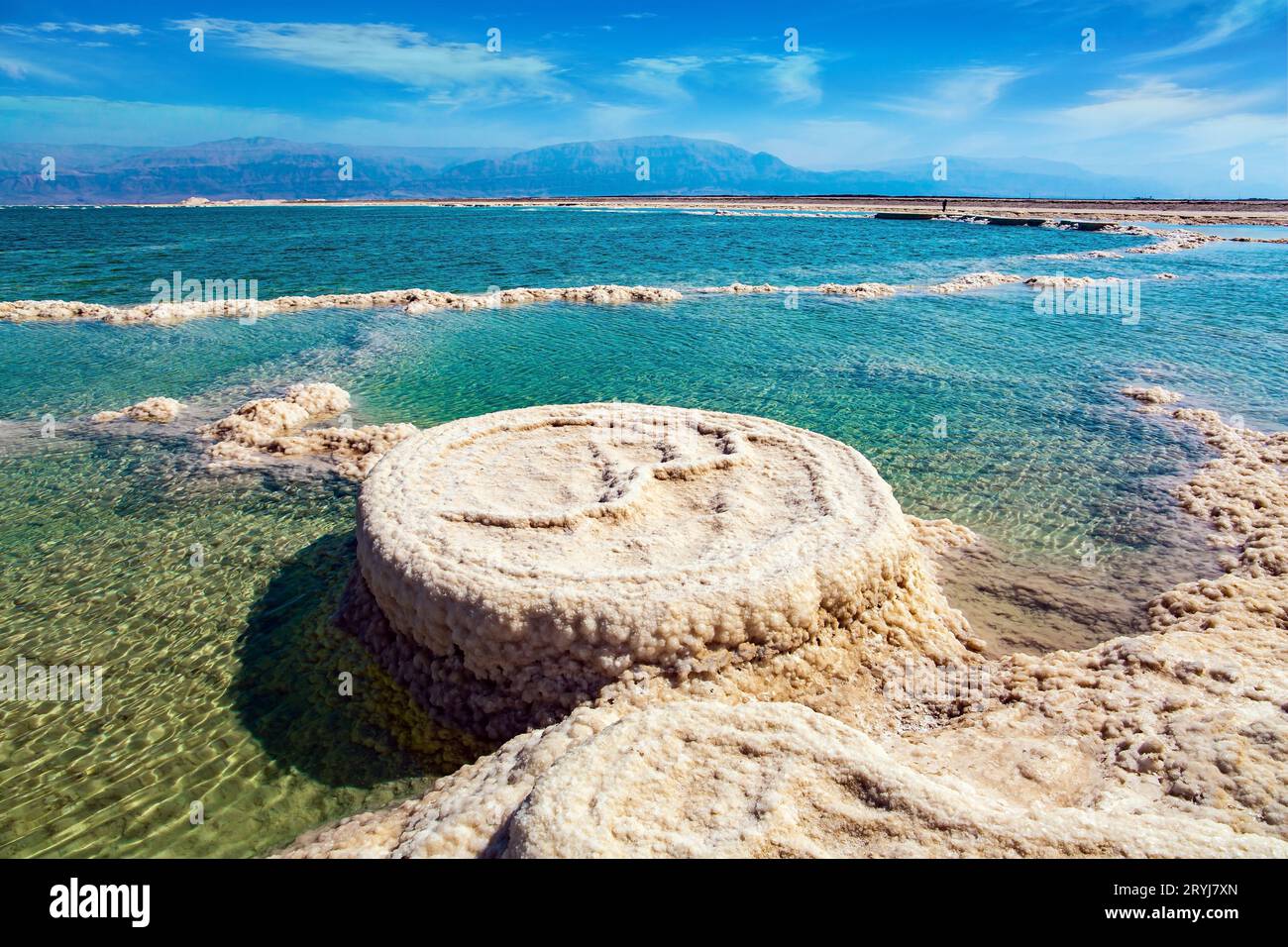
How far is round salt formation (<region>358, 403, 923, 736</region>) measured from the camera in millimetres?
6133

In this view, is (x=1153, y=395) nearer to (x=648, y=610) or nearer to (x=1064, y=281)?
(x=648, y=610)

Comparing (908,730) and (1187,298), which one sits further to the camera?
(1187,298)

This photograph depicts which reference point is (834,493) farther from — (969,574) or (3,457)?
(3,457)

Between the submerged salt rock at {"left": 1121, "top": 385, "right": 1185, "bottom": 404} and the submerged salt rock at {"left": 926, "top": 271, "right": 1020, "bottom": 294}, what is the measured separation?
14518mm

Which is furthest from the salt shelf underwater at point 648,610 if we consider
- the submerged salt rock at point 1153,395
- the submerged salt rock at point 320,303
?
the submerged salt rock at point 320,303

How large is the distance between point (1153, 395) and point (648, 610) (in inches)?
617

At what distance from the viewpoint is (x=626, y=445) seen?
9938 millimetres

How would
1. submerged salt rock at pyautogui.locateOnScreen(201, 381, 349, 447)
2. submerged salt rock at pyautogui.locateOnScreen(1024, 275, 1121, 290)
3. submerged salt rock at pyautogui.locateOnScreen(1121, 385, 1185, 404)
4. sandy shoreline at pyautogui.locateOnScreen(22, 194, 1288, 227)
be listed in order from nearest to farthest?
submerged salt rock at pyautogui.locateOnScreen(201, 381, 349, 447) → submerged salt rock at pyautogui.locateOnScreen(1121, 385, 1185, 404) → submerged salt rock at pyautogui.locateOnScreen(1024, 275, 1121, 290) → sandy shoreline at pyautogui.locateOnScreen(22, 194, 1288, 227)

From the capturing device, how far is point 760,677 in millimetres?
6324

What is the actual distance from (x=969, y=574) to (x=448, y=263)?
3595 centimetres

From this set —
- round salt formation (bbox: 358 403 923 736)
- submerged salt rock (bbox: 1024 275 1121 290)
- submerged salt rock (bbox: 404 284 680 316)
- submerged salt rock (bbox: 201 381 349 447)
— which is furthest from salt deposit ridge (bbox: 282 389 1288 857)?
submerged salt rock (bbox: 1024 275 1121 290)

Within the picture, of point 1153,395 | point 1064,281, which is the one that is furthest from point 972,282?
point 1153,395

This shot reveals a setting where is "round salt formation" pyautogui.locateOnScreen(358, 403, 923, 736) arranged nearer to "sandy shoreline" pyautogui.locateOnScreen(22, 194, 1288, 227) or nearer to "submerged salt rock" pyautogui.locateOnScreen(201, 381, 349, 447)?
"submerged salt rock" pyautogui.locateOnScreen(201, 381, 349, 447)
